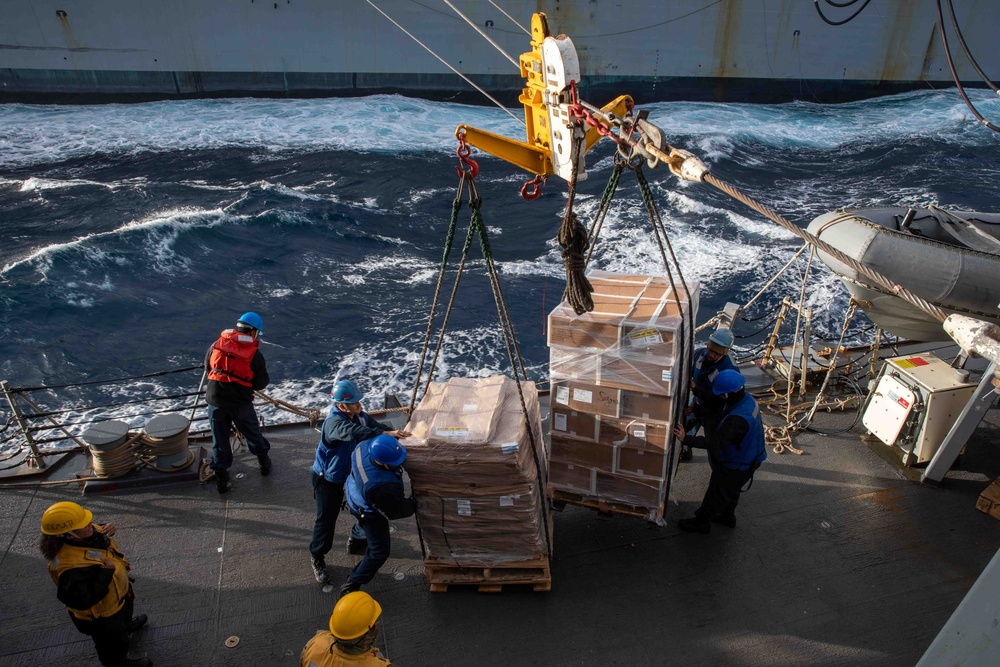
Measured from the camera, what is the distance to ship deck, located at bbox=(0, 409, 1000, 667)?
459 cm

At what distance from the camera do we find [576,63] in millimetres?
4355

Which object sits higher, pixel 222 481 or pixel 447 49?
pixel 447 49

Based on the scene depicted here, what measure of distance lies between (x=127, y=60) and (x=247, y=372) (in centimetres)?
3115

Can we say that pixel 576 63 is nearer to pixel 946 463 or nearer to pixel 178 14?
pixel 946 463

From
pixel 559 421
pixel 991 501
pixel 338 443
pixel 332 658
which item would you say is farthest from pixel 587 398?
pixel 991 501

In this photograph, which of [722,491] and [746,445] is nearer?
[746,445]

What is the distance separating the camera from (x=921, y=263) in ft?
22.8

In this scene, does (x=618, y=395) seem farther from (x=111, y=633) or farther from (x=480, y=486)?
(x=111, y=633)

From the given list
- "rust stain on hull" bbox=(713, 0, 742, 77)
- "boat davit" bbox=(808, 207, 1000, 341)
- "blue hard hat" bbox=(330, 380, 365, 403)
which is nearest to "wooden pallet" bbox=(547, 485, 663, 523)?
"blue hard hat" bbox=(330, 380, 365, 403)

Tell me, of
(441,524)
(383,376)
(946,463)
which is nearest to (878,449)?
(946,463)

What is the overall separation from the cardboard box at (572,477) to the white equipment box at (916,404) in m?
3.27

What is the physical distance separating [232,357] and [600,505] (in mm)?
3487

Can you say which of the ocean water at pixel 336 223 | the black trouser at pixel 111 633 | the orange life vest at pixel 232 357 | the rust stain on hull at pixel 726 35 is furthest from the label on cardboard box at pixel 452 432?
the rust stain on hull at pixel 726 35

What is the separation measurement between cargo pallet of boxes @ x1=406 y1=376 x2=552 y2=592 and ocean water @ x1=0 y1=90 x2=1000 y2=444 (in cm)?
623
